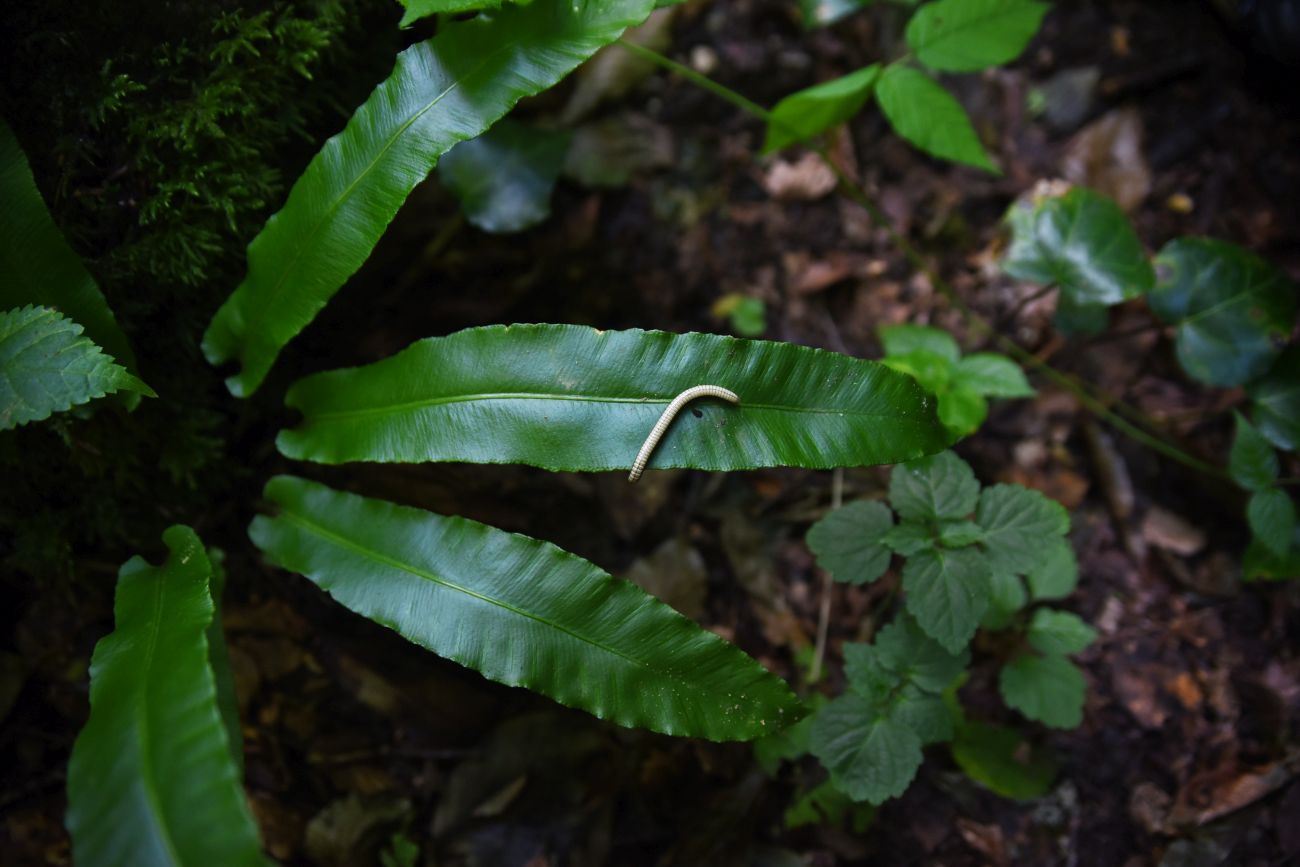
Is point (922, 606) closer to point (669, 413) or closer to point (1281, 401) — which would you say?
point (669, 413)

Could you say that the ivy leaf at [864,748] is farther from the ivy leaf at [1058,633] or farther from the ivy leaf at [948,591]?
the ivy leaf at [1058,633]

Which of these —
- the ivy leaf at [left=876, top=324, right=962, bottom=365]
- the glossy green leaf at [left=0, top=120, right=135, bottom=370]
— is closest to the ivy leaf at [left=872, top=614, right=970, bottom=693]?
A: the ivy leaf at [left=876, top=324, right=962, bottom=365]

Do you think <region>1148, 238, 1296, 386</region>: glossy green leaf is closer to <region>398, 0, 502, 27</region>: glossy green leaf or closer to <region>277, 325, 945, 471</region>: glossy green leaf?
<region>277, 325, 945, 471</region>: glossy green leaf

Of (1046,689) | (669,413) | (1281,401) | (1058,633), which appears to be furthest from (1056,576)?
(669,413)

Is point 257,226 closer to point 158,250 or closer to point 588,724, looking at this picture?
point 158,250

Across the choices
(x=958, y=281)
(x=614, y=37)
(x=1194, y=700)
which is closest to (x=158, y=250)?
(x=614, y=37)

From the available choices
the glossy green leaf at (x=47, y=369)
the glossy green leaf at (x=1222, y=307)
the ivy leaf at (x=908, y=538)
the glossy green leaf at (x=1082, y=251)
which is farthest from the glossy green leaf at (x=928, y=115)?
the glossy green leaf at (x=47, y=369)

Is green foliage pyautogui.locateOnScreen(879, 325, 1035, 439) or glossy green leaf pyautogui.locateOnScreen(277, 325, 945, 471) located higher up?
glossy green leaf pyautogui.locateOnScreen(277, 325, 945, 471)
